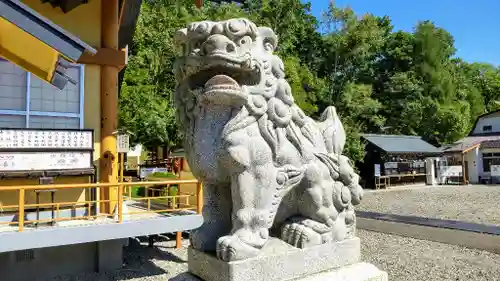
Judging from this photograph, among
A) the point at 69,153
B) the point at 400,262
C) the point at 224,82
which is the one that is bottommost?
the point at 400,262

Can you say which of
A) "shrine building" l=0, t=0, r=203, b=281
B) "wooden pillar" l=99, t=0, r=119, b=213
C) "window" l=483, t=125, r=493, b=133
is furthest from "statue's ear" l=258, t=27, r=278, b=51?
"window" l=483, t=125, r=493, b=133

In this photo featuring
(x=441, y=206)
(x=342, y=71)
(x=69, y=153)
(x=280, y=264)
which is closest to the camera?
(x=280, y=264)

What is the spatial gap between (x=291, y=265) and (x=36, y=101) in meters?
5.35

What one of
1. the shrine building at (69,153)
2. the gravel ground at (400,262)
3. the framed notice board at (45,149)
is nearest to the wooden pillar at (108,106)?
the shrine building at (69,153)

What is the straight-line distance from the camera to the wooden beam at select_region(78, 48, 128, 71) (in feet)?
22.1

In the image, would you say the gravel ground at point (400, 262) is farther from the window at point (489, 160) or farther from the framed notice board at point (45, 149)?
the window at point (489, 160)

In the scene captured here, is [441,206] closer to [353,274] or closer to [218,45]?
[353,274]

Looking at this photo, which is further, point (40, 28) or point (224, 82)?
point (40, 28)

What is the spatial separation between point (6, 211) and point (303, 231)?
5052 millimetres

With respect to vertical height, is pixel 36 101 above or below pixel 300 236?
above

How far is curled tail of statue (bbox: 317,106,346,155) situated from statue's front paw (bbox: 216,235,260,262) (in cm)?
123

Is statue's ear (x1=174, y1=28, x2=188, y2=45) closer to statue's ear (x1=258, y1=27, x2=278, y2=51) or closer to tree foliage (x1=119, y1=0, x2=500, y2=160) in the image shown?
statue's ear (x1=258, y1=27, x2=278, y2=51)

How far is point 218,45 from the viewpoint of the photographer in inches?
106

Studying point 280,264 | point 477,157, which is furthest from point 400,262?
point 477,157
